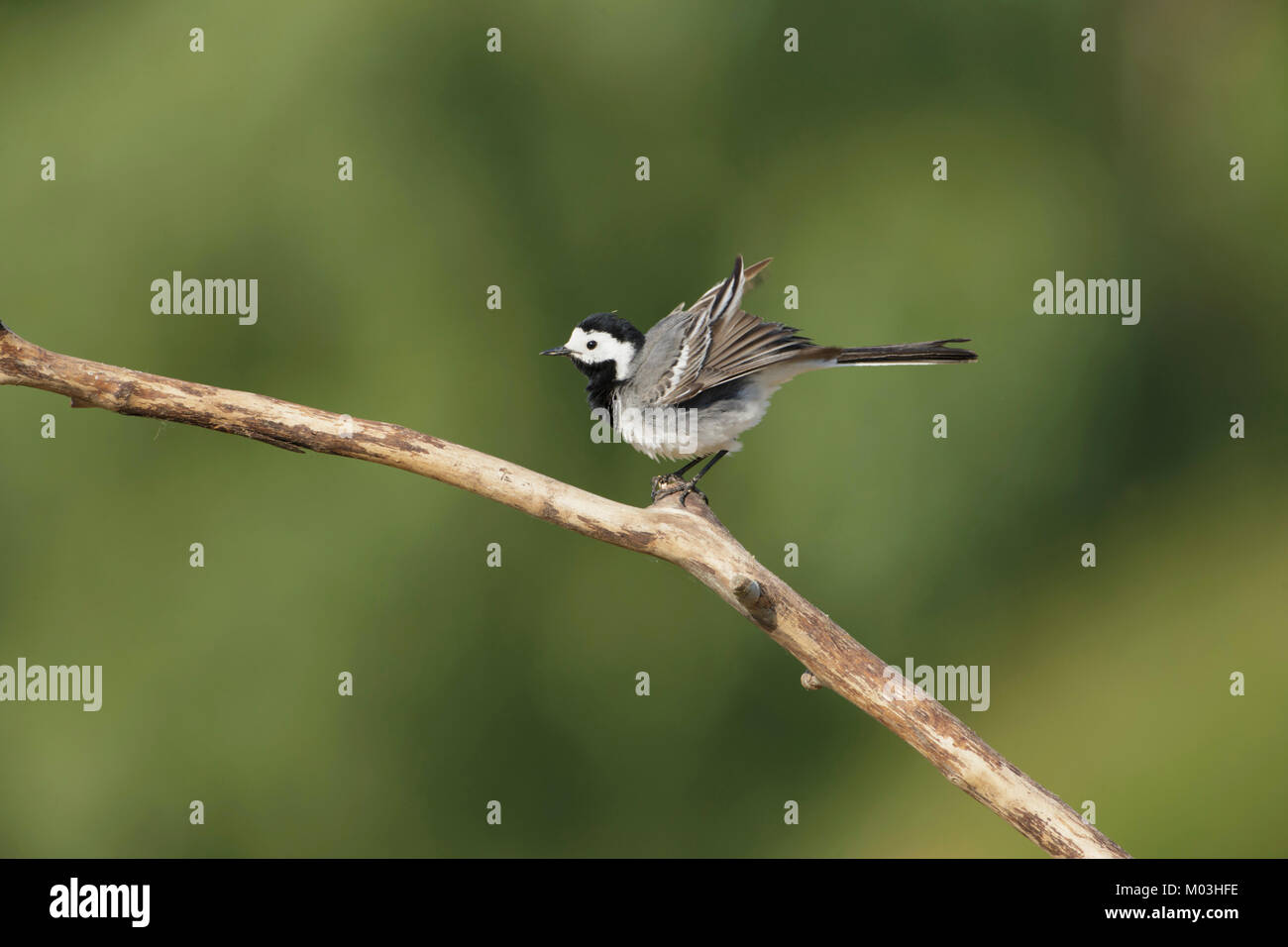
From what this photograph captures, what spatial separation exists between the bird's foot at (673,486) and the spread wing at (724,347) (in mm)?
260

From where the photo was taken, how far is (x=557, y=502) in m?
2.85

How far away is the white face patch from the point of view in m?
3.46

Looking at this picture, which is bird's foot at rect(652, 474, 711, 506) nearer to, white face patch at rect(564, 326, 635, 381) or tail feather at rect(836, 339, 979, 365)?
white face patch at rect(564, 326, 635, 381)

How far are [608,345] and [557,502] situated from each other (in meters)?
0.79

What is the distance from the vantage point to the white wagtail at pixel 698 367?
3143 millimetres

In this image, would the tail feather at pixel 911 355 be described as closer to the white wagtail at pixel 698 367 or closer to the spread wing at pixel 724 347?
the white wagtail at pixel 698 367

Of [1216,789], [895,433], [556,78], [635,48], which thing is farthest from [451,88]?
[1216,789]
